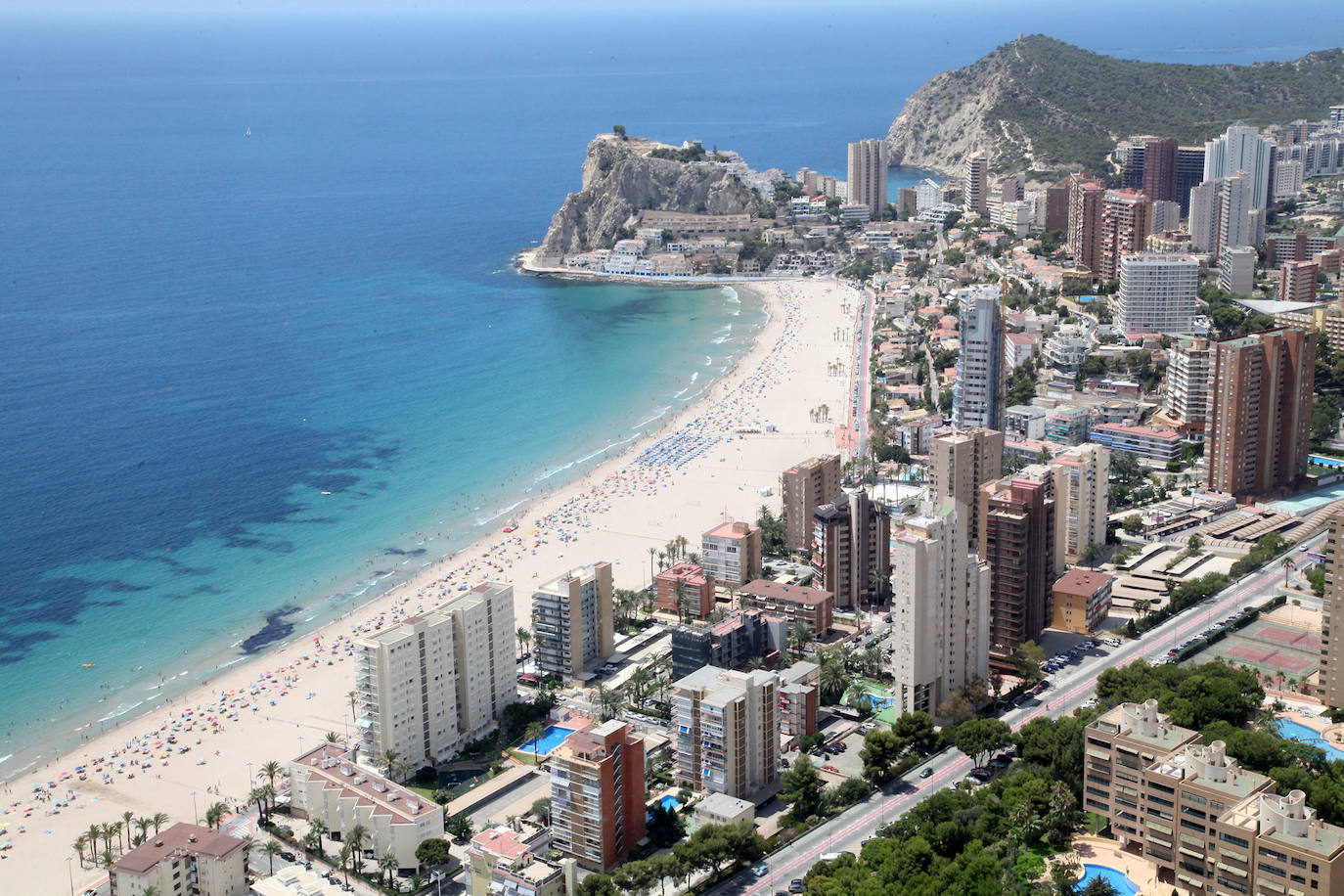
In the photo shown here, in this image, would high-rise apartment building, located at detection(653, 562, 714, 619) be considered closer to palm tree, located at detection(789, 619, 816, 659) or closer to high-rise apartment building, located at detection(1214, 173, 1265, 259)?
palm tree, located at detection(789, 619, 816, 659)

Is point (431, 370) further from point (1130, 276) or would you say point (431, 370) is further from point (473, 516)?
point (1130, 276)

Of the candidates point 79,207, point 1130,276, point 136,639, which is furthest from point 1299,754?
point 79,207

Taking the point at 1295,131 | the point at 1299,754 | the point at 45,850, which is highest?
the point at 1295,131

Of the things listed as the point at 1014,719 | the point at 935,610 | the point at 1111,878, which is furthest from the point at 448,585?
the point at 1111,878

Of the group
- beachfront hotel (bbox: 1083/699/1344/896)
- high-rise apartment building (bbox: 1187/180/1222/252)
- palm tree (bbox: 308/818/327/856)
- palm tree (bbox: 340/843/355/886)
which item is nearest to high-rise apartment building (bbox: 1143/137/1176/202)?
high-rise apartment building (bbox: 1187/180/1222/252)

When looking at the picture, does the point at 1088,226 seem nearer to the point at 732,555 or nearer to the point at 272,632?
the point at 732,555

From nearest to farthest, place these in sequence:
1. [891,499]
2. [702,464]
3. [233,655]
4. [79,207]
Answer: [233,655] < [891,499] < [702,464] < [79,207]
